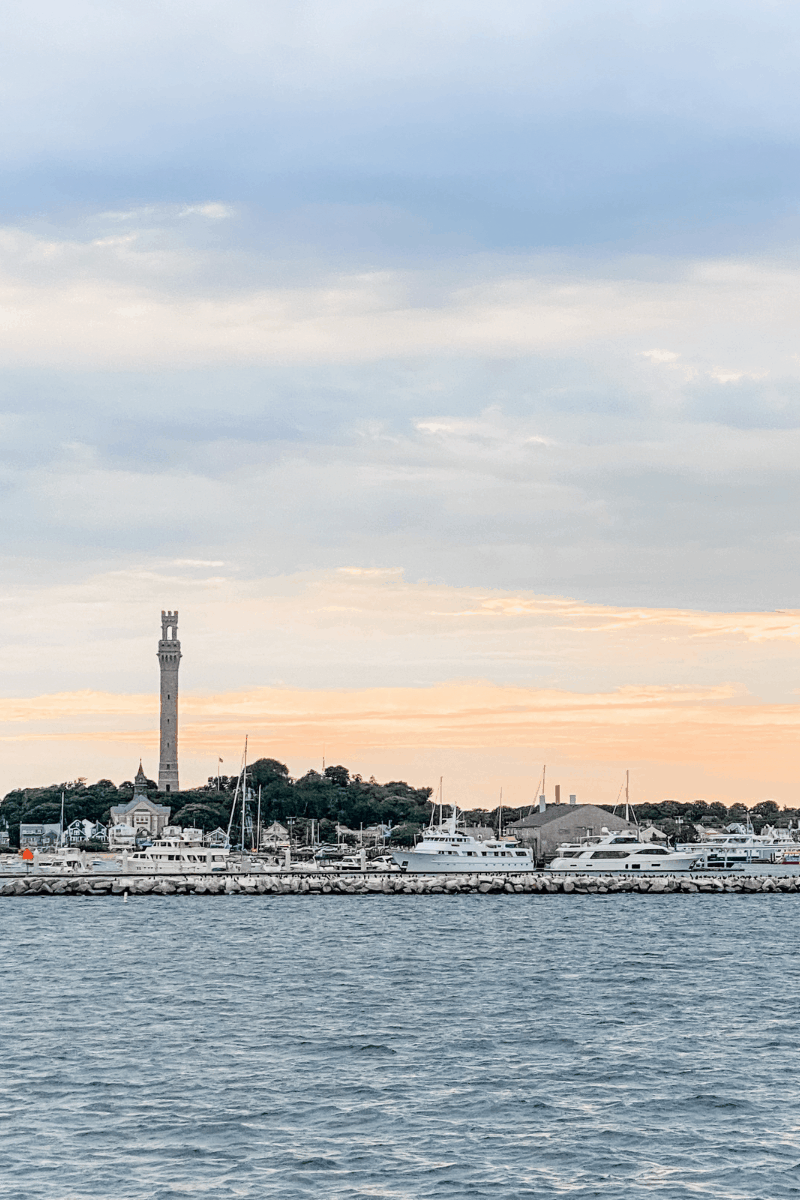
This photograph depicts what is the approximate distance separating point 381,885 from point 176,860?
2144 cm

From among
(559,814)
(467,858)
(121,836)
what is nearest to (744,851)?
(467,858)

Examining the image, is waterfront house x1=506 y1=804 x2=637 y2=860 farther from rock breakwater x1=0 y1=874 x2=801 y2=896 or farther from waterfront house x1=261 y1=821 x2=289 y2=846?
rock breakwater x1=0 y1=874 x2=801 y2=896

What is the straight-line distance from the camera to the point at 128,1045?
35.6m

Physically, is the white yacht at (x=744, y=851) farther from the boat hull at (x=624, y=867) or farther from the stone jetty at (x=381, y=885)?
the stone jetty at (x=381, y=885)

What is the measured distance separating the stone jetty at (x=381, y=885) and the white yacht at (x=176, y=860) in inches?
123

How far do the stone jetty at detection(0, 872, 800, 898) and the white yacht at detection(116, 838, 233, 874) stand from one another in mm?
3131

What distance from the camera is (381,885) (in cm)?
10206

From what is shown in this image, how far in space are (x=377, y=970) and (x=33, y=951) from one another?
16.3 metres

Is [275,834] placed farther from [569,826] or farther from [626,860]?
[626,860]

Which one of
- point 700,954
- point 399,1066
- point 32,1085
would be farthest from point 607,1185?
point 700,954

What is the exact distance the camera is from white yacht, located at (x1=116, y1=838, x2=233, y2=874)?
114 metres

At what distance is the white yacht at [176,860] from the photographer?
113688 mm

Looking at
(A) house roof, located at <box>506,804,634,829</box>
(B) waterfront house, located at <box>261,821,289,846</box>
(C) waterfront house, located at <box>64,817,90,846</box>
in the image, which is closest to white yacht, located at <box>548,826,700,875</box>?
(A) house roof, located at <box>506,804,634,829</box>

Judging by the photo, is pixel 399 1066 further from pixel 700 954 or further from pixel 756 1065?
pixel 700 954
